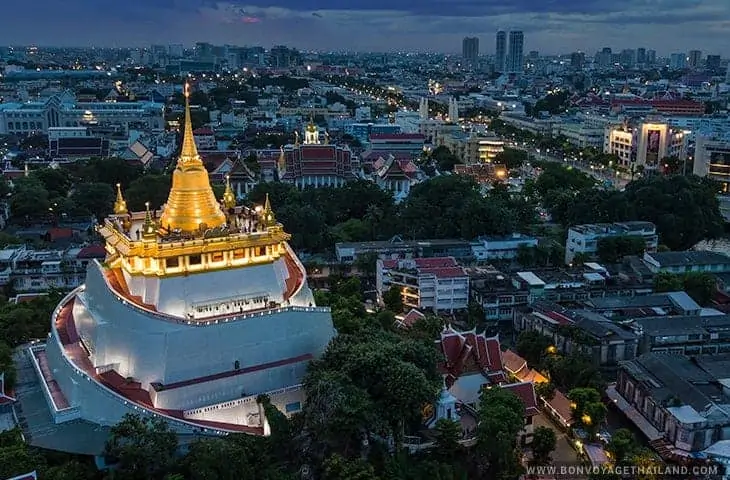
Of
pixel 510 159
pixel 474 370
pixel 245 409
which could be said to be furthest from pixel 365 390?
pixel 510 159

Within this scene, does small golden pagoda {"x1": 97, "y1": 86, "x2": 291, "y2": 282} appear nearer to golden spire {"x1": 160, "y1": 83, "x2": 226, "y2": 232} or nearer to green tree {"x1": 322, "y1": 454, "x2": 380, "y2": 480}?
golden spire {"x1": 160, "y1": 83, "x2": 226, "y2": 232}

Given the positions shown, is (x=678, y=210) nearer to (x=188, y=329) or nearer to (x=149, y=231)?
(x=188, y=329)

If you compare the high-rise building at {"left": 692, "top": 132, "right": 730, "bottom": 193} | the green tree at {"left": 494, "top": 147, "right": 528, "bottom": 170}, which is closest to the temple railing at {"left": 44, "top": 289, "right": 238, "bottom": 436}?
the high-rise building at {"left": 692, "top": 132, "right": 730, "bottom": 193}

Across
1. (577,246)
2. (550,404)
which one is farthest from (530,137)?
(550,404)

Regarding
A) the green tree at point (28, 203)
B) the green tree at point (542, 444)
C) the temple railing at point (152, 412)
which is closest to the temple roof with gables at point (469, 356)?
the green tree at point (542, 444)

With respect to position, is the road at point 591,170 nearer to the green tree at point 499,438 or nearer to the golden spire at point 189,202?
the green tree at point 499,438

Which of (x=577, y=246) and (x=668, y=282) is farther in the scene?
(x=577, y=246)

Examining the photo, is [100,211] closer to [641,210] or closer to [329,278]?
[329,278]
